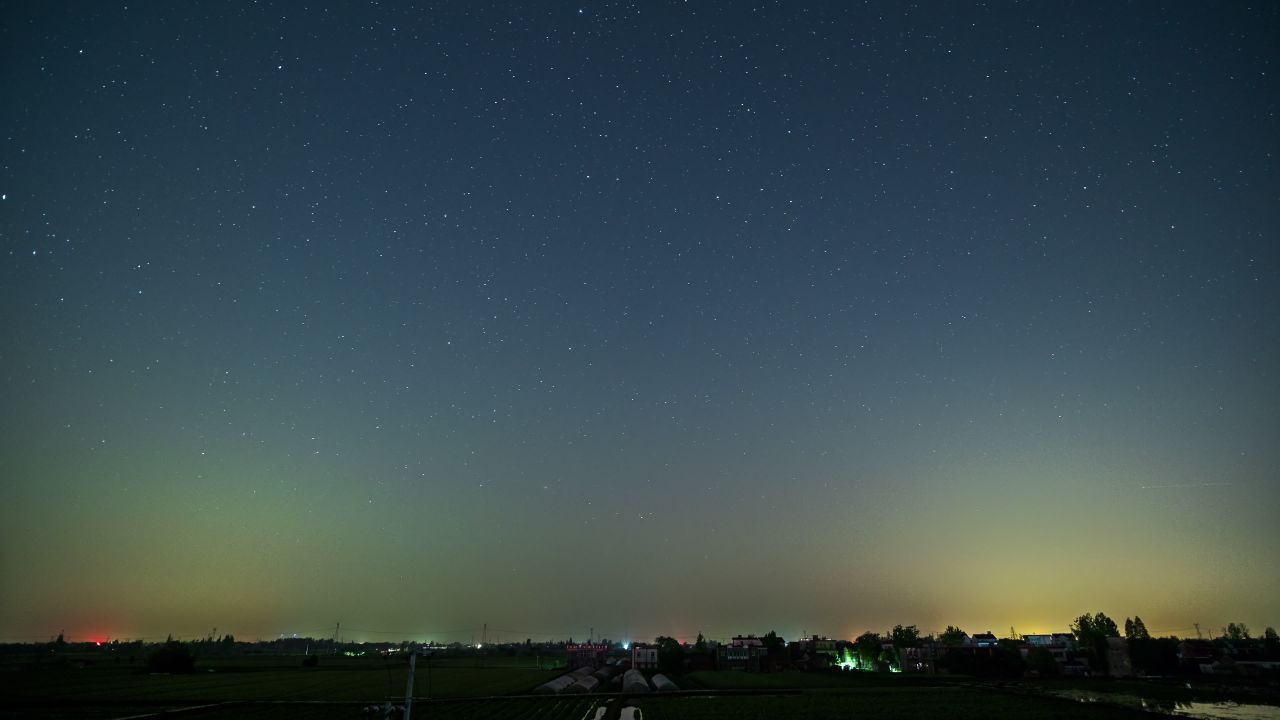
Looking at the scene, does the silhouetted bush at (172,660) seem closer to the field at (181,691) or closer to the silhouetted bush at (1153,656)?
the field at (181,691)

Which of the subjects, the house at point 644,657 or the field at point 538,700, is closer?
the field at point 538,700

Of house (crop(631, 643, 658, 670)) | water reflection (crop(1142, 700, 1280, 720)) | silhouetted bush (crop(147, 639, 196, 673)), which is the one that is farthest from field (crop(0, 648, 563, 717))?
water reflection (crop(1142, 700, 1280, 720))

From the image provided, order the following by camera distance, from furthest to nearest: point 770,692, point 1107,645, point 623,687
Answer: point 1107,645 → point 623,687 → point 770,692

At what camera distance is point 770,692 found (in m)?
71.2

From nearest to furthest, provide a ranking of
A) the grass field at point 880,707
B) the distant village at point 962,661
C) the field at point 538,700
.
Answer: the grass field at point 880,707 < the field at point 538,700 < the distant village at point 962,661

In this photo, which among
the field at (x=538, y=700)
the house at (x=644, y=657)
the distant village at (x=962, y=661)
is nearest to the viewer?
the field at (x=538, y=700)

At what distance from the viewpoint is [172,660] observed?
9419 cm

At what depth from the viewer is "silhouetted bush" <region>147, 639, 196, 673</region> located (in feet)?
304

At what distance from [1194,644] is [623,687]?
11948 cm

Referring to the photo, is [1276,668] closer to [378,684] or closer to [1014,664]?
[1014,664]

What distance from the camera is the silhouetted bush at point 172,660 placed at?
92688 millimetres

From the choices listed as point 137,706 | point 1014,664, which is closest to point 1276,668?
point 1014,664

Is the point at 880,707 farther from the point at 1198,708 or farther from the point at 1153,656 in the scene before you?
the point at 1153,656

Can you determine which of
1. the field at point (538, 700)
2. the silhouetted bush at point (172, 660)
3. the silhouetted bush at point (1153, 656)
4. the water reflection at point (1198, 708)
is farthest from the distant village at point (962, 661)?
the silhouetted bush at point (172, 660)
